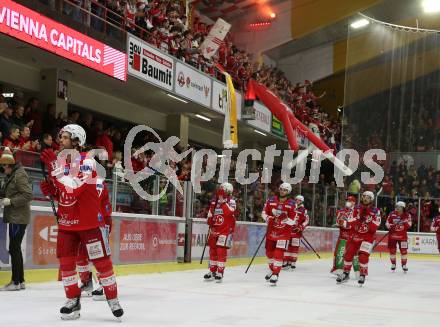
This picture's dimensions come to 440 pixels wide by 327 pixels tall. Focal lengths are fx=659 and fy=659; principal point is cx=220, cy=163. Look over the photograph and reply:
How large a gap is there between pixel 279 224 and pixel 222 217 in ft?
3.46

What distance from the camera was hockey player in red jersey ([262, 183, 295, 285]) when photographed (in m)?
11.6

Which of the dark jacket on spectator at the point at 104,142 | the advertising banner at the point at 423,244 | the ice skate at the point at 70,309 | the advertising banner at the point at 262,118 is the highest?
the advertising banner at the point at 262,118

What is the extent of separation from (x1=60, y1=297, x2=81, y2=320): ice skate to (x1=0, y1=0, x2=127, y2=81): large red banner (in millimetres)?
6969

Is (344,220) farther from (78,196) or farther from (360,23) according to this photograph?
(360,23)

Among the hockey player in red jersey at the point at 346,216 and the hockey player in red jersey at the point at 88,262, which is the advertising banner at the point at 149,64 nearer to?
the hockey player in red jersey at the point at 346,216

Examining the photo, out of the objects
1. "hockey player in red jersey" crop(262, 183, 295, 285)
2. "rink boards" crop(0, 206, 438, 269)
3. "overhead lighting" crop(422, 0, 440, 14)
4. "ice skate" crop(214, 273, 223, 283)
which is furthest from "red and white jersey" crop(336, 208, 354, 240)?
"overhead lighting" crop(422, 0, 440, 14)

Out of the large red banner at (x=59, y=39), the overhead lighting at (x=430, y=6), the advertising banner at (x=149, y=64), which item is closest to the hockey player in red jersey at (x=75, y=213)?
the large red banner at (x=59, y=39)

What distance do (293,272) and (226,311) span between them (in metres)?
7.42

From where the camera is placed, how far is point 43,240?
11.5 meters

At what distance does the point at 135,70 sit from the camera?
16.7 metres

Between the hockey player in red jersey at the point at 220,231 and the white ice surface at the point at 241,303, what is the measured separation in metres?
0.30

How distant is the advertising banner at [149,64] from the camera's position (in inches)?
658

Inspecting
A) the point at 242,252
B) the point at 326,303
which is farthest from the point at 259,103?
the point at 326,303

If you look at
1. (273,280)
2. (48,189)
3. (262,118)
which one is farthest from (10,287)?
(262,118)
